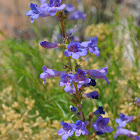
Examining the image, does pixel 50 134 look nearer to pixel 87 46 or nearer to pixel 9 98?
pixel 9 98

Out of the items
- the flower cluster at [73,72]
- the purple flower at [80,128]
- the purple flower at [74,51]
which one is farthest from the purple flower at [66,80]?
the purple flower at [80,128]

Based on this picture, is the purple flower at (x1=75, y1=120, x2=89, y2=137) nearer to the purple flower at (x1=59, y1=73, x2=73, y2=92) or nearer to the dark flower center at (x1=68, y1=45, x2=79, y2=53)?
the purple flower at (x1=59, y1=73, x2=73, y2=92)

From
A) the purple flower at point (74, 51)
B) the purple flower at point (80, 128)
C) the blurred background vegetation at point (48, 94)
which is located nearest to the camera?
the purple flower at point (74, 51)

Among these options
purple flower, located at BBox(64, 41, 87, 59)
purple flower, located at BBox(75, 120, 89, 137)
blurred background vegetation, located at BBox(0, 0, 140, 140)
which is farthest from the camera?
blurred background vegetation, located at BBox(0, 0, 140, 140)

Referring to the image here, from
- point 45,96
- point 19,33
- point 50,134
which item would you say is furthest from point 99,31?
point 19,33

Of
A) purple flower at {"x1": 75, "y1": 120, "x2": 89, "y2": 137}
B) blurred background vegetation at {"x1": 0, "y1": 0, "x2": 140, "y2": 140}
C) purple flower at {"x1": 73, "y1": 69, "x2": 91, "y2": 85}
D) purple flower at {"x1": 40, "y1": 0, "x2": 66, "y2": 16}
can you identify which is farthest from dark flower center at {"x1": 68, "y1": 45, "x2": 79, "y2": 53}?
blurred background vegetation at {"x1": 0, "y1": 0, "x2": 140, "y2": 140}

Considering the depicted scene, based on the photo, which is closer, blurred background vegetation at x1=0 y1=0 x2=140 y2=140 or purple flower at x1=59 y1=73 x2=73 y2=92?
purple flower at x1=59 y1=73 x2=73 y2=92

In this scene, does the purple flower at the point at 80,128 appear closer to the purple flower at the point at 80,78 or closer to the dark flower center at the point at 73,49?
the purple flower at the point at 80,78

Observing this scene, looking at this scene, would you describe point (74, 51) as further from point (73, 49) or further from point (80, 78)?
point (80, 78)
